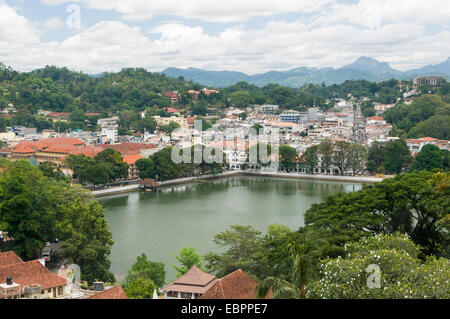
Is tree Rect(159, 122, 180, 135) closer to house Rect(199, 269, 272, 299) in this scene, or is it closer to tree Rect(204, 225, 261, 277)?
tree Rect(204, 225, 261, 277)

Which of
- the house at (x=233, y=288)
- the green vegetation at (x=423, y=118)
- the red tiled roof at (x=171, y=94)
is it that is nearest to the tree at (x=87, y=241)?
the house at (x=233, y=288)

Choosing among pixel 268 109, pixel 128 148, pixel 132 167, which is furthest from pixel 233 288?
pixel 268 109

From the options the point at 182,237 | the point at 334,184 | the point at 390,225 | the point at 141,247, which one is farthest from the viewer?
the point at 334,184

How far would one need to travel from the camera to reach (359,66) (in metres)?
118

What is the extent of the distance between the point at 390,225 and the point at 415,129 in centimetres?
1857

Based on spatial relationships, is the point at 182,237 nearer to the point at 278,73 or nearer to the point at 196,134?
the point at 196,134

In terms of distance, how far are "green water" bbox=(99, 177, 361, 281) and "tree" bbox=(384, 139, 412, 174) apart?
5.95 feet

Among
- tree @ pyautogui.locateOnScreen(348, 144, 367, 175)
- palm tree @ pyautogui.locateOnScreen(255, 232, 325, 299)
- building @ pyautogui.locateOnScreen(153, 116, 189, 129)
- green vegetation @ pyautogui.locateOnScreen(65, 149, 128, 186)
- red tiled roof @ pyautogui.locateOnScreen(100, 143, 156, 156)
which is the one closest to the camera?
palm tree @ pyautogui.locateOnScreen(255, 232, 325, 299)

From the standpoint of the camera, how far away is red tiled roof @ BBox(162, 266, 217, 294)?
17.5 feet

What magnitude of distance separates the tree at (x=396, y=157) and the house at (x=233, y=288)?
1368 cm

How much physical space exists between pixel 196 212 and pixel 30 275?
648 centimetres

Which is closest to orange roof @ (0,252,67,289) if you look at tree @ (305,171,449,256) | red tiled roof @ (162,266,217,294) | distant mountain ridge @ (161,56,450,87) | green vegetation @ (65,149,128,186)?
red tiled roof @ (162,266,217,294)

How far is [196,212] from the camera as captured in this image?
12031mm
